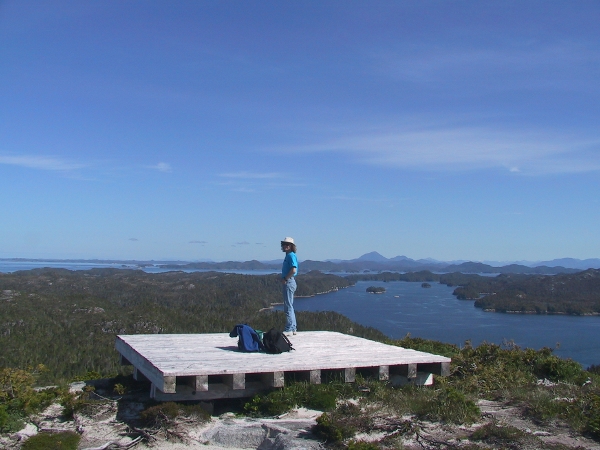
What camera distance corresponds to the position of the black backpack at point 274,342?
877 centimetres

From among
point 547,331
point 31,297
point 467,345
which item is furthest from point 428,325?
point 467,345

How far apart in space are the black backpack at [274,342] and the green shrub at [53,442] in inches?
126

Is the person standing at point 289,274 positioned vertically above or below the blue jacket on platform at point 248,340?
above

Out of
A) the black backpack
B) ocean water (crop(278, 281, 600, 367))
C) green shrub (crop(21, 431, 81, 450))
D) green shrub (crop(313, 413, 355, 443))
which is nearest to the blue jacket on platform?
the black backpack

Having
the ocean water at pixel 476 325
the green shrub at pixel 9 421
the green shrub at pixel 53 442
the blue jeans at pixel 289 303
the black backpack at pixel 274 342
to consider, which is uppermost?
the blue jeans at pixel 289 303

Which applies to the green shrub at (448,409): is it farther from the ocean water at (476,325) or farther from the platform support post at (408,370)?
the ocean water at (476,325)

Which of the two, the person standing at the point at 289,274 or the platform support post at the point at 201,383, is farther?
the person standing at the point at 289,274

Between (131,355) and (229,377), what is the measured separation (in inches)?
92.8

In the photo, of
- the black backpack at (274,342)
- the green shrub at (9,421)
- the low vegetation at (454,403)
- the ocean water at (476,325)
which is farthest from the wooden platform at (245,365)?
the ocean water at (476,325)

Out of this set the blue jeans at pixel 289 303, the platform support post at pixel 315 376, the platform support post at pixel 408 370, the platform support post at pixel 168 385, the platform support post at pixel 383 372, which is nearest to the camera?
the platform support post at pixel 168 385

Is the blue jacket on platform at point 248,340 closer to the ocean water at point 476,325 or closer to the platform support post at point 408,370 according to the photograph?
the platform support post at point 408,370

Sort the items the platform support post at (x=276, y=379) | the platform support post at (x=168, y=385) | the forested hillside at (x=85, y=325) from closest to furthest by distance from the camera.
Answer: the platform support post at (x=168, y=385) < the platform support post at (x=276, y=379) < the forested hillside at (x=85, y=325)

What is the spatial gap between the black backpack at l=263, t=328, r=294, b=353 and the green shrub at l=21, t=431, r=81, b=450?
3.20 m

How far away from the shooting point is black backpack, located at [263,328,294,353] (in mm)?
8773
